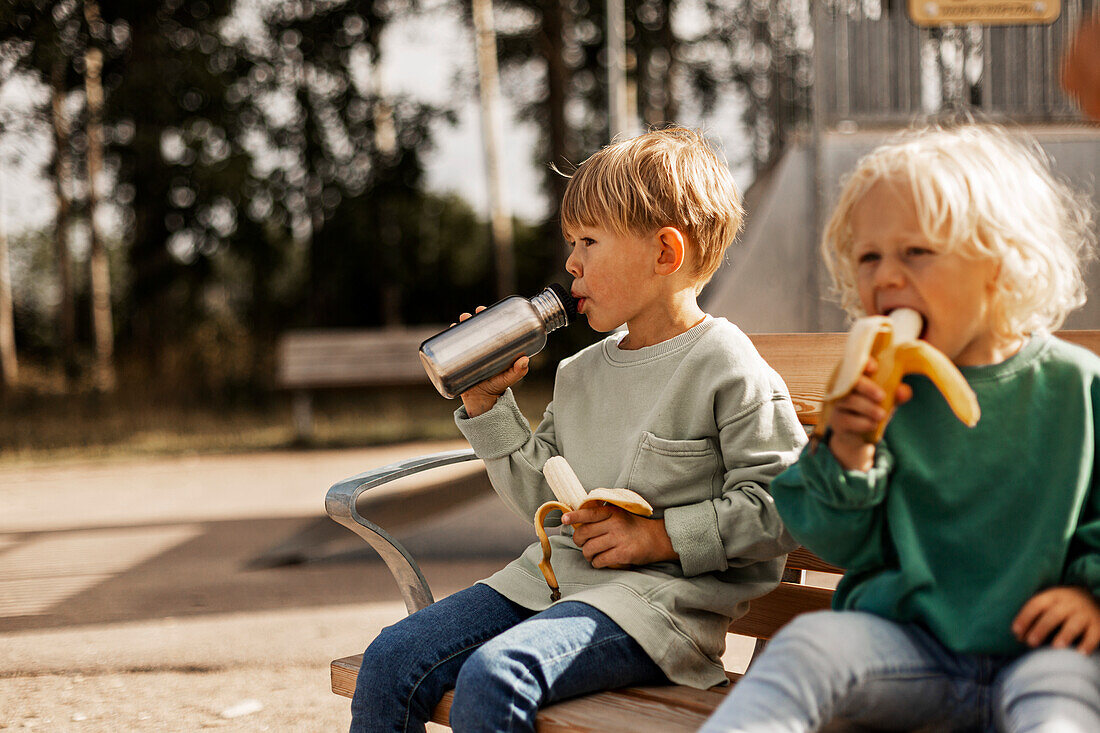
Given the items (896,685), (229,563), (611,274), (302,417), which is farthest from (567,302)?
(302,417)

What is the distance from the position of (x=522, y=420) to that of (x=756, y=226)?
5.17 meters

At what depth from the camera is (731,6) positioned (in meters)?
17.2

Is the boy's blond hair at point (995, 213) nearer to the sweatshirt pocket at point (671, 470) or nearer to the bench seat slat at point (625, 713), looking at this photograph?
the sweatshirt pocket at point (671, 470)

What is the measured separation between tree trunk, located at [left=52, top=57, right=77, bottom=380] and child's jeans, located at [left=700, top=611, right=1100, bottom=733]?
1391cm

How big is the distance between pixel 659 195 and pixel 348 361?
10.00 m

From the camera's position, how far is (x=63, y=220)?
46.2 feet

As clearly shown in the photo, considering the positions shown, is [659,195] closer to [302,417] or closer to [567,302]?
[567,302]

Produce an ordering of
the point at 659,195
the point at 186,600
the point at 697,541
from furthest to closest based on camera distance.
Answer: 1. the point at 186,600
2. the point at 659,195
3. the point at 697,541

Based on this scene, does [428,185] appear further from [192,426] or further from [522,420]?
[522,420]

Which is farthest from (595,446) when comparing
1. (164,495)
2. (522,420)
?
(164,495)

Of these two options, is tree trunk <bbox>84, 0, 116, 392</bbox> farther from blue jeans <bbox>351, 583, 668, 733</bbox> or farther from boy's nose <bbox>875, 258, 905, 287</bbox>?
boy's nose <bbox>875, 258, 905, 287</bbox>

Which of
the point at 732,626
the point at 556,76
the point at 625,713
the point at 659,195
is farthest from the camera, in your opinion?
the point at 556,76

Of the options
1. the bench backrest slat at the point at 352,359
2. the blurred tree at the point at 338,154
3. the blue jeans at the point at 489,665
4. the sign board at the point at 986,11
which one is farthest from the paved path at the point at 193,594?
the blurred tree at the point at 338,154

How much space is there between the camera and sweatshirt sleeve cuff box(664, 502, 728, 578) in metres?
1.64
